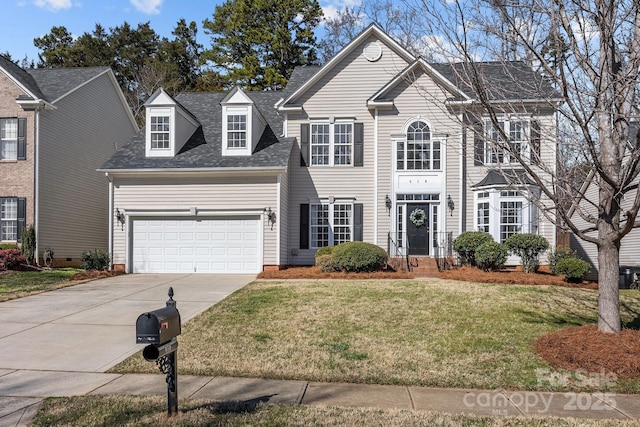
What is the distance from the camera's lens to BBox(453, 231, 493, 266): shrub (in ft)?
56.7

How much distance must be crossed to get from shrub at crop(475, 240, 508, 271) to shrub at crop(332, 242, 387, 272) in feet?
9.78

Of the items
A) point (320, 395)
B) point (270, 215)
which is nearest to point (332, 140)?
point (270, 215)

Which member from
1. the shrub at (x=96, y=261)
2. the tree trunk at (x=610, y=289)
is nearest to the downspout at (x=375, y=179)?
the shrub at (x=96, y=261)

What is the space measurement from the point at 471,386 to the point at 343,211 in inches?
512

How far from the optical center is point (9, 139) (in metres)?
20.1

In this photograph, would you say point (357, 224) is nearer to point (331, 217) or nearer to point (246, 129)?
point (331, 217)

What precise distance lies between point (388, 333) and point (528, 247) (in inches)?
380

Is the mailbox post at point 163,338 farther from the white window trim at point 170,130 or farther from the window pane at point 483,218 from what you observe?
the window pane at point 483,218

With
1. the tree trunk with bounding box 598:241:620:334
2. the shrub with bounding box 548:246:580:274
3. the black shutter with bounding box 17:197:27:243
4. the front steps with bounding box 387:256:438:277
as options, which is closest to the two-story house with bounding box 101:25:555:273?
the front steps with bounding box 387:256:438:277

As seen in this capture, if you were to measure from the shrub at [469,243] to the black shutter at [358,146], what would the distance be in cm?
450

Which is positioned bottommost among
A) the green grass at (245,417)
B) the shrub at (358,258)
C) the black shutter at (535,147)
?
the green grass at (245,417)

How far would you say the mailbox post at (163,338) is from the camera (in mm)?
4879

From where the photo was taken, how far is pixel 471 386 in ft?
22.7

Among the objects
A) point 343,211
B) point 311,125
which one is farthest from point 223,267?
point 311,125
